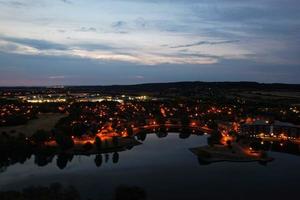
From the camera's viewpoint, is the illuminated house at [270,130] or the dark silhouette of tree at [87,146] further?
the illuminated house at [270,130]

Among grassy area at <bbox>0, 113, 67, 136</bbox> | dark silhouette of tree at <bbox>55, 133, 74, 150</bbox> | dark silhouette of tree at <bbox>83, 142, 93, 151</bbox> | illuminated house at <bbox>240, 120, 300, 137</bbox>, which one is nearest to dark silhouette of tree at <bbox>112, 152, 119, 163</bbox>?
dark silhouette of tree at <bbox>83, 142, 93, 151</bbox>

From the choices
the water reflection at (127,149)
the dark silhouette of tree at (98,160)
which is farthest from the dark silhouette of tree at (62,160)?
the dark silhouette of tree at (98,160)

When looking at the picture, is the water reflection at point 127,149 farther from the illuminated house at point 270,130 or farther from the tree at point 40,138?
the illuminated house at point 270,130

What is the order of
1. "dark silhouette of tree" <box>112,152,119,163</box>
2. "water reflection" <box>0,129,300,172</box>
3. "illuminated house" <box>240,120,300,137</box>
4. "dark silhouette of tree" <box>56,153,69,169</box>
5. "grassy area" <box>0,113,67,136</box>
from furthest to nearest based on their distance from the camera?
"illuminated house" <box>240,120,300,137</box> → "grassy area" <box>0,113,67,136</box> → "dark silhouette of tree" <box>112,152,119,163</box> → "water reflection" <box>0,129,300,172</box> → "dark silhouette of tree" <box>56,153,69,169</box>

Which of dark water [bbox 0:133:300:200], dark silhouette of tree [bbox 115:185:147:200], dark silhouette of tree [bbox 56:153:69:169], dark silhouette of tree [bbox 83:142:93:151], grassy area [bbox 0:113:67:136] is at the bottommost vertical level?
dark water [bbox 0:133:300:200]

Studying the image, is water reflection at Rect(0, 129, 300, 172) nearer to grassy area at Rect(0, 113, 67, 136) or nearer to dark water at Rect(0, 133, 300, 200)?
dark water at Rect(0, 133, 300, 200)

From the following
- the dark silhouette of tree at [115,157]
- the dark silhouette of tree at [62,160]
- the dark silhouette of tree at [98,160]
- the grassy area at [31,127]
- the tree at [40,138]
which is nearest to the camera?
the dark silhouette of tree at [62,160]

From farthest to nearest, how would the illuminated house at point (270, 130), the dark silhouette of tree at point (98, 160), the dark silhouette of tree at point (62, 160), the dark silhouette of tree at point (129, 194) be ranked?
the illuminated house at point (270, 130) < the dark silhouette of tree at point (98, 160) < the dark silhouette of tree at point (62, 160) < the dark silhouette of tree at point (129, 194)

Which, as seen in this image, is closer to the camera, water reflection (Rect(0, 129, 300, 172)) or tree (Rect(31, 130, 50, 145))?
water reflection (Rect(0, 129, 300, 172))

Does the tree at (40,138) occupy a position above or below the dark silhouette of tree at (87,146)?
above
